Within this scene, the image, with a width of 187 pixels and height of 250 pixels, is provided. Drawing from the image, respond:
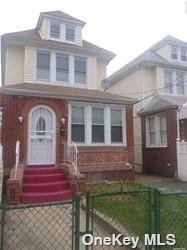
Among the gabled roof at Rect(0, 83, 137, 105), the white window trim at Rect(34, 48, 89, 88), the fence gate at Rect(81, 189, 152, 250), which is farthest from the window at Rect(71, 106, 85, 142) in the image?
the fence gate at Rect(81, 189, 152, 250)

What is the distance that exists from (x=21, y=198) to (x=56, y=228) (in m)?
3.14

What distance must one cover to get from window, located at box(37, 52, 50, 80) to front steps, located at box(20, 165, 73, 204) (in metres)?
5.07

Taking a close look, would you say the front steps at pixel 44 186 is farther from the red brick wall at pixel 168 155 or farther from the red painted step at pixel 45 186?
the red brick wall at pixel 168 155

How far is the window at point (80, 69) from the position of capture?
566 inches

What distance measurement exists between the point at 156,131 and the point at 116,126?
380 cm

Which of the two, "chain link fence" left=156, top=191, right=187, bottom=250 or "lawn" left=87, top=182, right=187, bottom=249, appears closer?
"chain link fence" left=156, top=191, right=187, bottom=250

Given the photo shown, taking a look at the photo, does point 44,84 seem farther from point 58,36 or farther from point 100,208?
point 100,208

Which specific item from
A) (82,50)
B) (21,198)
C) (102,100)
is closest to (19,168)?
(21,198)

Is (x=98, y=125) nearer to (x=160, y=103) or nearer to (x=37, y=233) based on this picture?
(x=160, y=103)

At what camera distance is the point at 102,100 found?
12.1 m

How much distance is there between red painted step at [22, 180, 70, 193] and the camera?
29.6 ft

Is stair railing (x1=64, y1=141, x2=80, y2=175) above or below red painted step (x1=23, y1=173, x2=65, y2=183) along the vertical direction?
above

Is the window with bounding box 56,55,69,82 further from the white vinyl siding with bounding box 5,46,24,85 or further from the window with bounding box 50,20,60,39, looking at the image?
the white vinyl siding with bounding box 5,46,24,85

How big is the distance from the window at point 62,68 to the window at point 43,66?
0.51m
